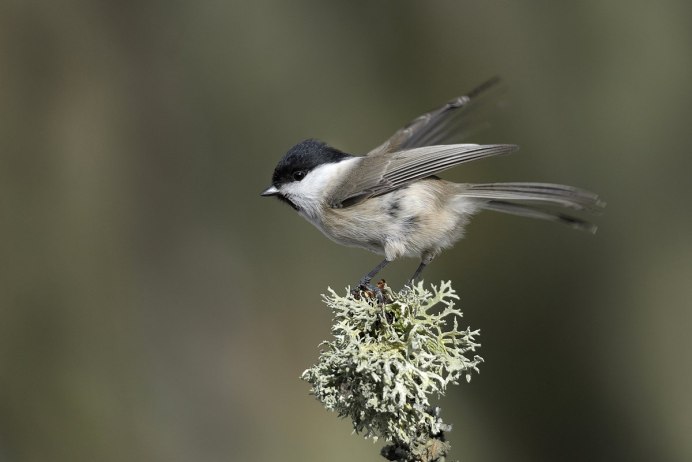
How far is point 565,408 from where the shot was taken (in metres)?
3.46

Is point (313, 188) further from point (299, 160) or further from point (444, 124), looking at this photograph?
point (444, 124)

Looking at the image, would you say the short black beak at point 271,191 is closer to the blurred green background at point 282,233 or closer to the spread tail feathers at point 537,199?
the spread tail feathers at point 537,199

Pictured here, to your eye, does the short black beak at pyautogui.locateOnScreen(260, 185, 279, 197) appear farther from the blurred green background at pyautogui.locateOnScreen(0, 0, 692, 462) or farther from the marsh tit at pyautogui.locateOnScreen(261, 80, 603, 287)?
the blurred green background at pyautogui.locateOnScreen(0, 0, 692, 462)

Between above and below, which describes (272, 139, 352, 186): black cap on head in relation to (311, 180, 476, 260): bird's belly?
above

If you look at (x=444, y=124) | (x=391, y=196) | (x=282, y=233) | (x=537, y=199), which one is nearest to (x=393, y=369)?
(x=537, y=199)

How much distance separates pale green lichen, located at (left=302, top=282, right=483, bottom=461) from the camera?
47.2 inches

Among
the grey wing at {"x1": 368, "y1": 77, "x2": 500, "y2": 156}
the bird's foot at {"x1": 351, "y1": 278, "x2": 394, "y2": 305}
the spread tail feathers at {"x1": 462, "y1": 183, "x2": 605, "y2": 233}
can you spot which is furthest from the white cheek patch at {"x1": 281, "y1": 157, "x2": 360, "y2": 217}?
the bird's foot at {"x1": 351, "y1": 278, "x2": 394, "y2": 305}

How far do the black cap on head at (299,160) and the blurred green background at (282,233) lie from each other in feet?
4.10

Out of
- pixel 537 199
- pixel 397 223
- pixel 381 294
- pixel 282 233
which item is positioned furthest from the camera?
pixel 282 233

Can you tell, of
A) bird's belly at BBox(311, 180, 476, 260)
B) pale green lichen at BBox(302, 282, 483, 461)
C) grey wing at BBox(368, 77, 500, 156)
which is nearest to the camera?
pale green lichen at BBox(302, 282, 483, 461)

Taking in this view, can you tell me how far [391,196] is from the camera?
224cm

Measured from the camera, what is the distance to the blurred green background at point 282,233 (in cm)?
351

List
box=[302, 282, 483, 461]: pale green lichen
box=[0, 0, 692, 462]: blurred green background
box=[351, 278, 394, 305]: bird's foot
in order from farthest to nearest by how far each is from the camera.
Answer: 1. box=[0, 0, 692, 462]: blurred green background
2. box=[351, 278, 394, 305]: bird's foot
3. box=[302, 282, 483, 461]: pale green lichen

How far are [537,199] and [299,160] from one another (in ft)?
2.49
